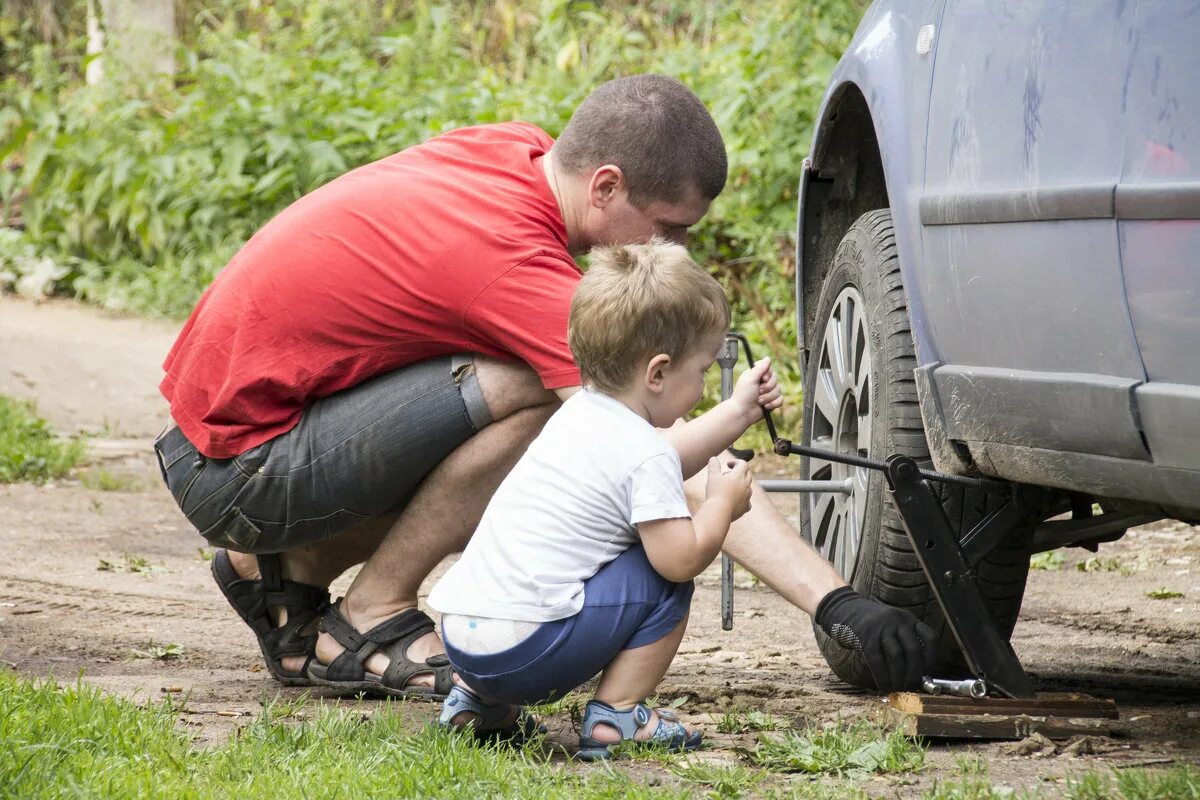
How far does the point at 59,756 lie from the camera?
221cm

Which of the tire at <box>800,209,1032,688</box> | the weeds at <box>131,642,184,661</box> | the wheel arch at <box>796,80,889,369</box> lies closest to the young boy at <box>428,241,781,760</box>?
the tire at <box>800,209,1032,688</box>

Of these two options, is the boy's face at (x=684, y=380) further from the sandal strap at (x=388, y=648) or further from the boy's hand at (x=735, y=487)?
the sandal strap at (x=388, y=648)

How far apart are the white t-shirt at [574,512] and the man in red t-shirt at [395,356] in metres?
0.48

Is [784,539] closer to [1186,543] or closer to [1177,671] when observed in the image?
[1177,671]

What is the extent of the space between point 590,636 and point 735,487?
0.33 m

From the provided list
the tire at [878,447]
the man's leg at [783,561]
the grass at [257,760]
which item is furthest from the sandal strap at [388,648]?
the tire at [878,447]

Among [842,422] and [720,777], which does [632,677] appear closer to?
[720,777]

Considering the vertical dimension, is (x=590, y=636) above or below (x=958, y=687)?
above

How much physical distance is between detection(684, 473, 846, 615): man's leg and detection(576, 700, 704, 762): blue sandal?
370 millimetres

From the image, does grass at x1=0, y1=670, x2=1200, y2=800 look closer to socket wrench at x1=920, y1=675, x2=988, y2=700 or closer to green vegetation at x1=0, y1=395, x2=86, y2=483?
socket wrench at x1=920, y1=675, x2=988, y2=700

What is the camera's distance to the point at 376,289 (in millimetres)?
2873

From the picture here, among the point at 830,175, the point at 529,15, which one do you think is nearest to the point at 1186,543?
the point at 830,175

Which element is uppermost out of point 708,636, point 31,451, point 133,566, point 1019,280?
point 1019,280

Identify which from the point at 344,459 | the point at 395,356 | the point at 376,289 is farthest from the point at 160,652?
the point at 376,289
